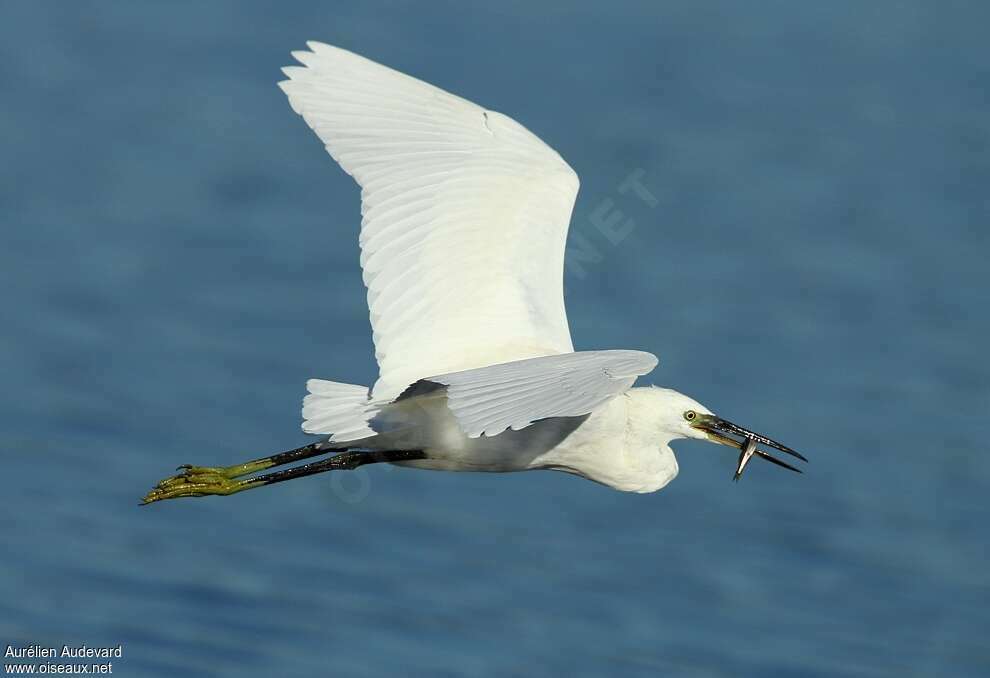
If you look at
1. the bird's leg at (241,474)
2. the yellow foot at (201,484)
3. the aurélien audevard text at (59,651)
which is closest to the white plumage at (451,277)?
the bird's leg at (241,474)

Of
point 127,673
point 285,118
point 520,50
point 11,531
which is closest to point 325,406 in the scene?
point 127,673

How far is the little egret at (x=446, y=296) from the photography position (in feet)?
28.6

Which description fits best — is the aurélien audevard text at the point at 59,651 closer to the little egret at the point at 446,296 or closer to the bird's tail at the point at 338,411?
the little egret at the point at 446,296

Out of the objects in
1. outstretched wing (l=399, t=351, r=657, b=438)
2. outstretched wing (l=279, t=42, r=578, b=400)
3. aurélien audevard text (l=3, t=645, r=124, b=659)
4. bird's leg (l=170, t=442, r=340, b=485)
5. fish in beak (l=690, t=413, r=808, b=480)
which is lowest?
outstretched wing (l=399, t=351, r=657, b=438)

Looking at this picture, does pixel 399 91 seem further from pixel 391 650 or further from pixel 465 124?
pixel 391 650

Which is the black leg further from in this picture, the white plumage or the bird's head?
the bird's head

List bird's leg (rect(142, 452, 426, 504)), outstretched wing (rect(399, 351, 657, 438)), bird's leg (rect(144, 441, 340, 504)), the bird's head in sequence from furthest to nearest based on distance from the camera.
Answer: bird's leg (rect(144, 441, 340, 504)) < bird's leg (rect(142, 452, 426, 504)) < the bird's head < outstretched wing (rect(399, 351, 657, 438))

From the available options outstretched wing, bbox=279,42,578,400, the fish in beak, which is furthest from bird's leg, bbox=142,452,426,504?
the fish in beak

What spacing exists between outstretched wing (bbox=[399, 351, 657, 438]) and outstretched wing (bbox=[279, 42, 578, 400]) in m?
1.23

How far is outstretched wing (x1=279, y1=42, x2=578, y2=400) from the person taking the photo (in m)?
8.89

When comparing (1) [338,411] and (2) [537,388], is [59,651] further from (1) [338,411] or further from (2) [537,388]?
(2) [537,388]

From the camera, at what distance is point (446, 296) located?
9.02 metres

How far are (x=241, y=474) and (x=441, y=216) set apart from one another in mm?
1511

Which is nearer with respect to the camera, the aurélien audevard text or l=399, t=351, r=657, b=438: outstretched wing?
l=399, t=351, r=657, b=438: outstretched wing
